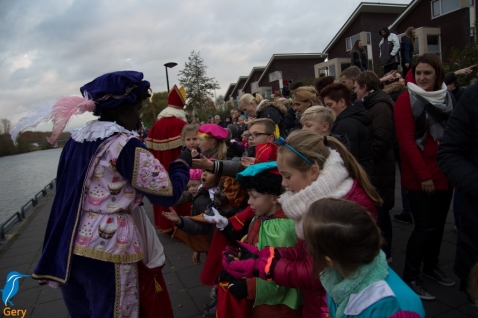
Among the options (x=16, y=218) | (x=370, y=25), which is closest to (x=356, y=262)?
(x=16, y=218)

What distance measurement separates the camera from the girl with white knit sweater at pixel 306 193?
5.76 ft

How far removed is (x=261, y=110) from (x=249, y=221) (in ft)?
10.7

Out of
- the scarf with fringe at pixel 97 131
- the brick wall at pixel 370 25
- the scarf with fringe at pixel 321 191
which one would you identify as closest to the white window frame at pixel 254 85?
the brick wall at pixel 370 25

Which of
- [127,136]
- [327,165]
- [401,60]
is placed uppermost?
[401,60]

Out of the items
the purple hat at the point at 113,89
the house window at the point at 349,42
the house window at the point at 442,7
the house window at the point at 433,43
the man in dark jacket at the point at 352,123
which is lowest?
the man in dark jacket at the point at 352,123

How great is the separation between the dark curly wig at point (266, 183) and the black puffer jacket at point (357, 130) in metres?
1.20

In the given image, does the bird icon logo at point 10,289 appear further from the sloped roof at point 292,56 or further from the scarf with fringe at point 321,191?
the sloped roof at point 292,56

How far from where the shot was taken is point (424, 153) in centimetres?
315

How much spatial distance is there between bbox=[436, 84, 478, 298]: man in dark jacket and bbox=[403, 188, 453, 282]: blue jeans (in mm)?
818

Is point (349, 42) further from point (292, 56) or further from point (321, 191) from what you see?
point (321, 191)

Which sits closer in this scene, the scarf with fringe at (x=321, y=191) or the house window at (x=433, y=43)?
the scarf with fringe at (x=321, y=191)

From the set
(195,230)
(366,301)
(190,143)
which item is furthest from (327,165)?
(190,143)

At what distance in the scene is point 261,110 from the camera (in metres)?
5.63

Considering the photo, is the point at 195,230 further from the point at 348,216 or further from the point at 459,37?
the point at 459,37
